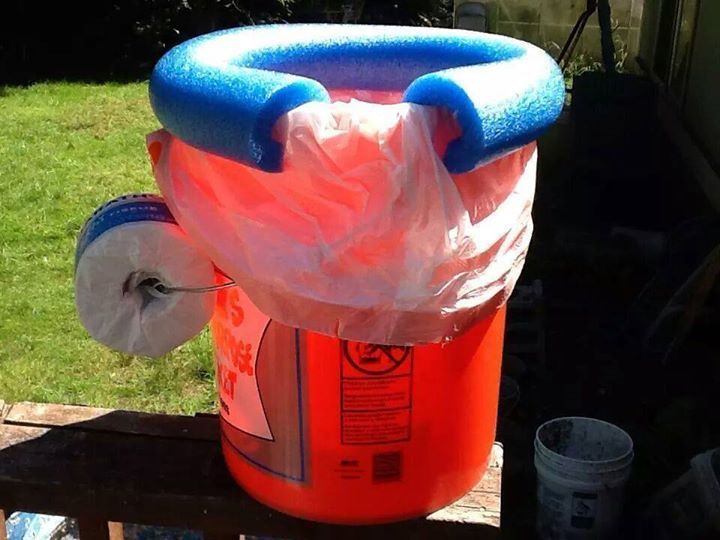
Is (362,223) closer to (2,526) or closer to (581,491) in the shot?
(2,526)

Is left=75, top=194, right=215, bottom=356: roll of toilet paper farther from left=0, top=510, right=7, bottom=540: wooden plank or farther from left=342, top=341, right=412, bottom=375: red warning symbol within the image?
left=0, top=510, right=7, bottom=540: wooden plank

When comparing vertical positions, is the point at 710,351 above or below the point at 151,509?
below

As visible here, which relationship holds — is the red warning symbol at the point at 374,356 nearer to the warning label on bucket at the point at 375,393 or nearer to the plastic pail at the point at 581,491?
the warning label on bucket at the point at 375,393

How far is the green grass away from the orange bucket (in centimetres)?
180

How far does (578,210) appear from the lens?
4.87 meters

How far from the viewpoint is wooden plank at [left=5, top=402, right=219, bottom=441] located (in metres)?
1.53

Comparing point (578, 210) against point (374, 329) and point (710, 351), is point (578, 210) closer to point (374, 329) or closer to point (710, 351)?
point (710, 351)

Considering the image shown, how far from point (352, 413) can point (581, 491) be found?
4.64ft

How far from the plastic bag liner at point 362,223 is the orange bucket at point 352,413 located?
0.22 feet

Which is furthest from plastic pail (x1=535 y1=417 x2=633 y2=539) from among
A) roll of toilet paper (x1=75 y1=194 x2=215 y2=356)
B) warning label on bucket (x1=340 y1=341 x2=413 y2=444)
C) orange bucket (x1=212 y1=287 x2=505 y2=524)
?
roll of toilet paper (x1=75 y1=194 x2=215 y2=356)

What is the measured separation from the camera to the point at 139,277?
123cm

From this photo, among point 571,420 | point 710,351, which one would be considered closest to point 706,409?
point 710,351

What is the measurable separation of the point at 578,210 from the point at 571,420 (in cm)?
240

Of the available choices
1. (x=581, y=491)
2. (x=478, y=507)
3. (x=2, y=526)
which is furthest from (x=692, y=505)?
(x=2, y=526)
